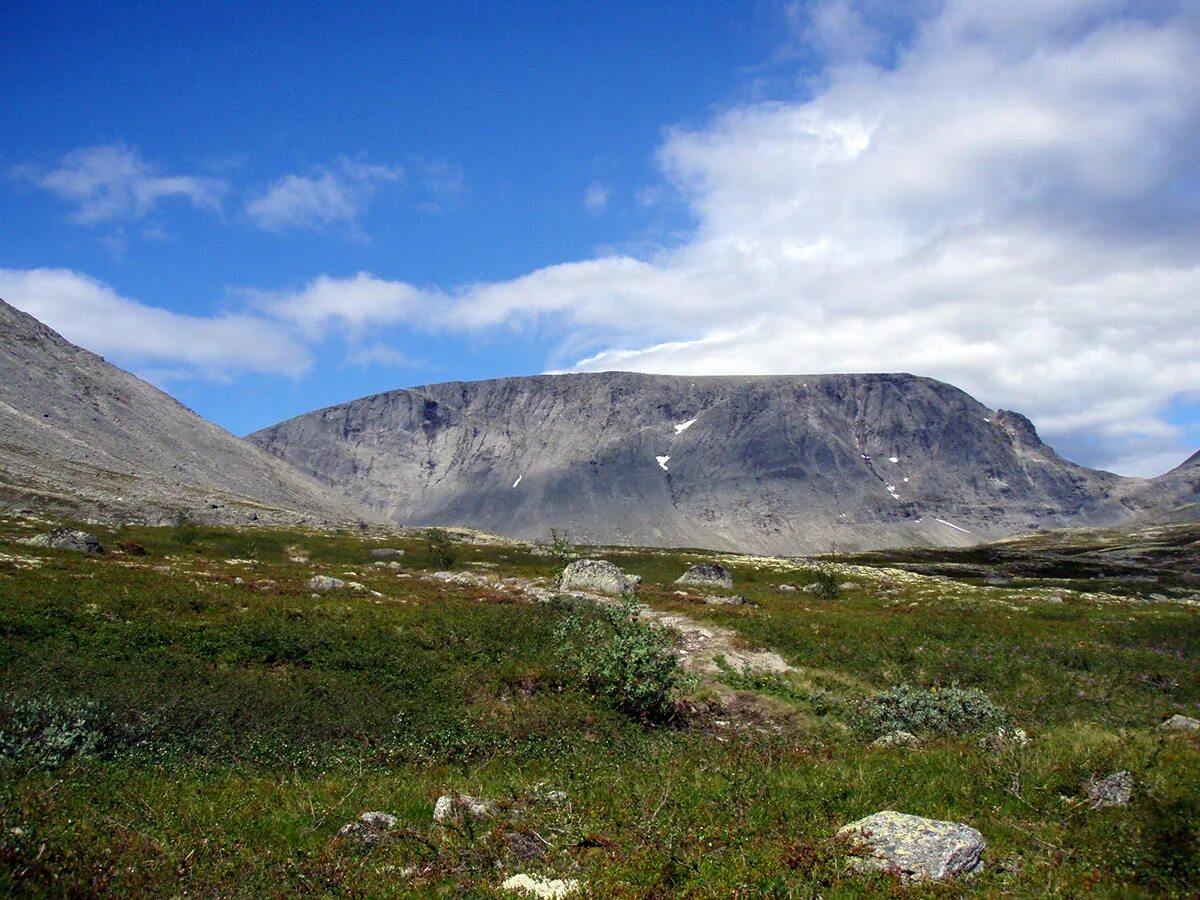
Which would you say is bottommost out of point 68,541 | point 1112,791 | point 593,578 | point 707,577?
point 707,577

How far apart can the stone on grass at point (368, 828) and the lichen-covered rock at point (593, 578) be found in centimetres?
3751

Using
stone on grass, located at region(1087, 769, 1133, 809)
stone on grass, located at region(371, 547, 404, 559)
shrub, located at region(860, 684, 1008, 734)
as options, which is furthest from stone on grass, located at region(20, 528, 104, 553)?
stone on grass, located at region(1087, 769, 1133, 809)

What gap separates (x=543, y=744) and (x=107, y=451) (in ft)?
558

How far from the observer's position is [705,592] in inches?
2117

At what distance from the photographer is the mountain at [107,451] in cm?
11206

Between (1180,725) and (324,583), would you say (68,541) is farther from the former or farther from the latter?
(1180,725)

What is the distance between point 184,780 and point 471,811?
5.44 m

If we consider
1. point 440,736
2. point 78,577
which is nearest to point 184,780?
point 440,736

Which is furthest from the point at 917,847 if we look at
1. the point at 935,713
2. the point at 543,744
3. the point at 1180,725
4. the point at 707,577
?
the point at 707,577

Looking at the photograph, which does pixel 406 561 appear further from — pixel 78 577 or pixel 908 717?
pixel 908 717

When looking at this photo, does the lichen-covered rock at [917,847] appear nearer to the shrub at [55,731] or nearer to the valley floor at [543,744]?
the valley floor at [543,744]

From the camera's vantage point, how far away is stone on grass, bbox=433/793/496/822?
10867mm

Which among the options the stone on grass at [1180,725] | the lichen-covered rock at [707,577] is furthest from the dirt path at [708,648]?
the lichen-covered rock at [707,577]

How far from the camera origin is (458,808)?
11.1 metres
